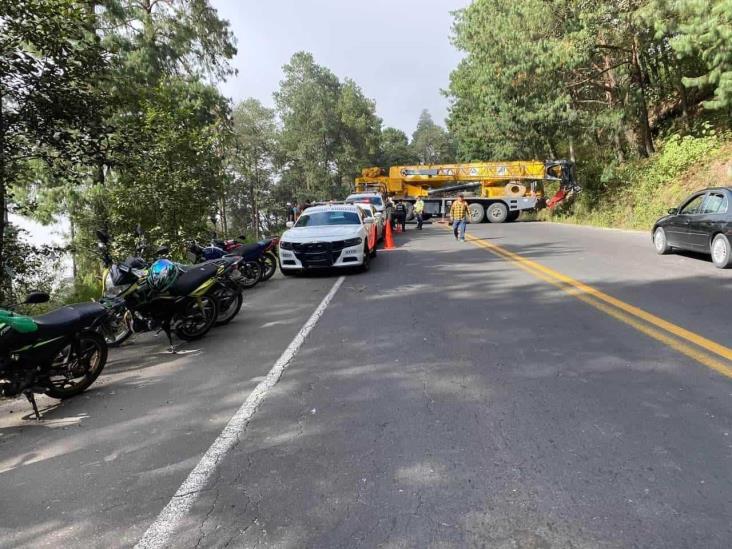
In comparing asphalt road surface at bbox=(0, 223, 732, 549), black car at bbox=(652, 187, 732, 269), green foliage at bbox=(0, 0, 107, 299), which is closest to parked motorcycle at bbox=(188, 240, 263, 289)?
green foliage at bbox=(0, 0, 107, 299)

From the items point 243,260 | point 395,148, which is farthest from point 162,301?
point 395,148

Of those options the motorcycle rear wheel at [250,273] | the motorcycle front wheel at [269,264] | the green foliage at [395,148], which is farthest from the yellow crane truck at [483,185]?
the green foliage at [395,148]

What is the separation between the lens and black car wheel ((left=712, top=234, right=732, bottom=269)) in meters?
9.99

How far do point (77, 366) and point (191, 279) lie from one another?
2.08m

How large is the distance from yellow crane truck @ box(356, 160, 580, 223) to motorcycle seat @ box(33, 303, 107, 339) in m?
25.1

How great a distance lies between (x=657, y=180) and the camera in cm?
2244

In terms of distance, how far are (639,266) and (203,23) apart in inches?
830

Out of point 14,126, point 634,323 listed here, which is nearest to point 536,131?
point 634,323

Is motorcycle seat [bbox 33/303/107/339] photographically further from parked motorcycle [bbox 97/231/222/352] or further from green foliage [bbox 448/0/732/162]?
green foliage [bbox 448/0/732/162]

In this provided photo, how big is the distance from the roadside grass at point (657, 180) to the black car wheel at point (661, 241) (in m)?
8.00

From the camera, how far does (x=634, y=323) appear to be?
6316mm

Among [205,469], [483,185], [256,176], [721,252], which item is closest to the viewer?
[205,469]

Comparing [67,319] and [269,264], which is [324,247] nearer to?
[269,264]

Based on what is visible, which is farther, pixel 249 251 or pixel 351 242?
pixel 351 242
